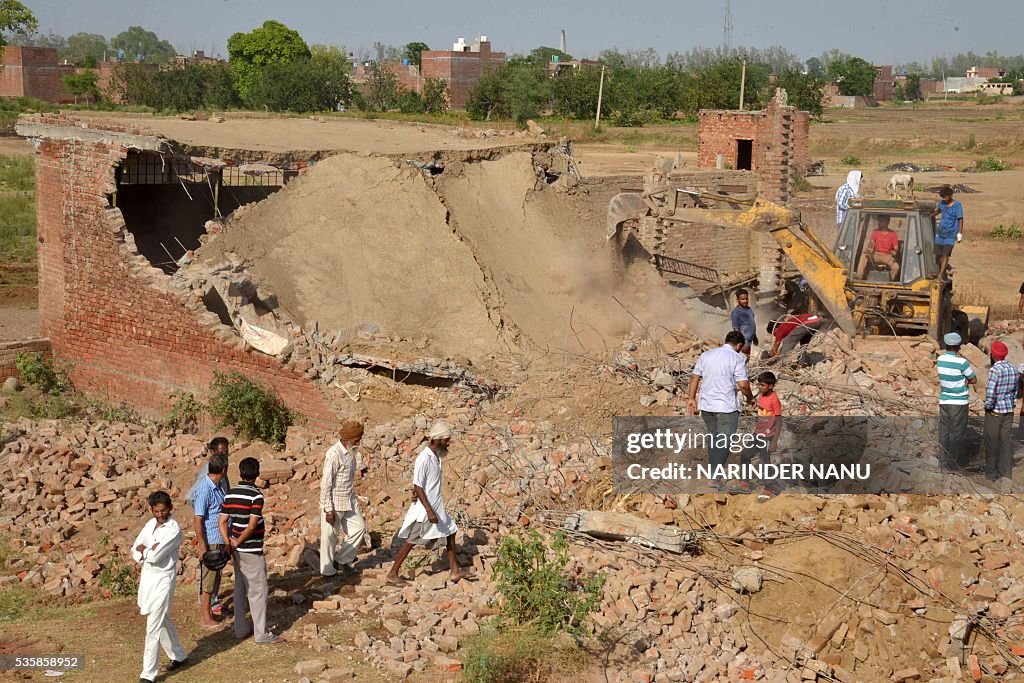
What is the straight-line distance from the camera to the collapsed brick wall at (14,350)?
1364 cm

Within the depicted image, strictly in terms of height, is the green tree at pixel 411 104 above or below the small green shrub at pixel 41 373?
above

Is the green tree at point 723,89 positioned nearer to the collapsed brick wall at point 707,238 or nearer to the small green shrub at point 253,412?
the collapsed brick wall at point 707,238

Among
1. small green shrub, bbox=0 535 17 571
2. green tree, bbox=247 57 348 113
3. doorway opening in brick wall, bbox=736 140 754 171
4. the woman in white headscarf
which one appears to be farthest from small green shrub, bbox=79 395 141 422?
green tree, bbox=247 57 348 113

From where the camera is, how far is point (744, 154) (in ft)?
77.0

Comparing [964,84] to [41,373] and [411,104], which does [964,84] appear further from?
[41,373]

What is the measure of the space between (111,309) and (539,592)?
7835 mm

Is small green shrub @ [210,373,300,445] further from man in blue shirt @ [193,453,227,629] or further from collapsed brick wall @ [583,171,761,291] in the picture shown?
collapsed brick wall @ [583,171,761,291]

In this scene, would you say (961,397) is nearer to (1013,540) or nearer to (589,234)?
(1013,540)

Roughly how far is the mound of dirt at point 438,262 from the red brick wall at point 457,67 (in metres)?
52.5

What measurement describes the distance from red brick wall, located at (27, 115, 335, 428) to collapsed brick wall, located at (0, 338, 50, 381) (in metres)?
0.16

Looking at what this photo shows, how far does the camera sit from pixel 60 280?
13.6 metres

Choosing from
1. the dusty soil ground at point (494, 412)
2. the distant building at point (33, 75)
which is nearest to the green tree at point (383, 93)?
the distant building at point (33, 75)

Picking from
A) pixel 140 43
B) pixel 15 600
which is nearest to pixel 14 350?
pixel 15 600

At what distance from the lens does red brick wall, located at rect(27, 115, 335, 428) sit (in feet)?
38.8
